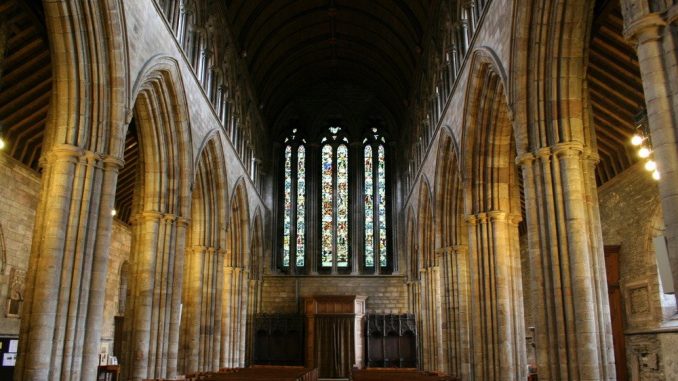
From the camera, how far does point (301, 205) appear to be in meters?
28.8

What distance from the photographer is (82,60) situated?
10242 millimetres

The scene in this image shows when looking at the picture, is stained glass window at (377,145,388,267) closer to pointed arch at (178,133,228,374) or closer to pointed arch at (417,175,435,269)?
pointed arch at (417,175,435,269)

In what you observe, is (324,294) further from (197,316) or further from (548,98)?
(548,98)

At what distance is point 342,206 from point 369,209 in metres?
1.31

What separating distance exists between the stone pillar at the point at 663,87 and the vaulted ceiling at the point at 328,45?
528 inches

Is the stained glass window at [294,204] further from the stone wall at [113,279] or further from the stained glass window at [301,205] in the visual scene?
the stone wall at [113,279]

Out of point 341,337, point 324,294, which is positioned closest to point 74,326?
point 341,337

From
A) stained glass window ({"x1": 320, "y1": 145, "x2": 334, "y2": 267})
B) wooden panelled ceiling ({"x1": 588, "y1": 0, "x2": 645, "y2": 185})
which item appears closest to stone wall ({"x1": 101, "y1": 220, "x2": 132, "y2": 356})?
stained glass window ({"x1": 320, "y1": 145, "x2": 334, "y2": 267})

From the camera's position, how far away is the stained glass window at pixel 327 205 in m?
28.2

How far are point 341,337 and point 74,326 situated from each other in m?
16.5

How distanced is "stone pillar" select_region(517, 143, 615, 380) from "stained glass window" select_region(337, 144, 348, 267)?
1852 centimetres

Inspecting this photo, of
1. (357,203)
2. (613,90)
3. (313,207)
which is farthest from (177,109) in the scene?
(357,203)

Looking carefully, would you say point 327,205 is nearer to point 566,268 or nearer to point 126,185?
point 126,185

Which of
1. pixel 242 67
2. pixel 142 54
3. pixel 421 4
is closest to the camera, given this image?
pixel 142 54
